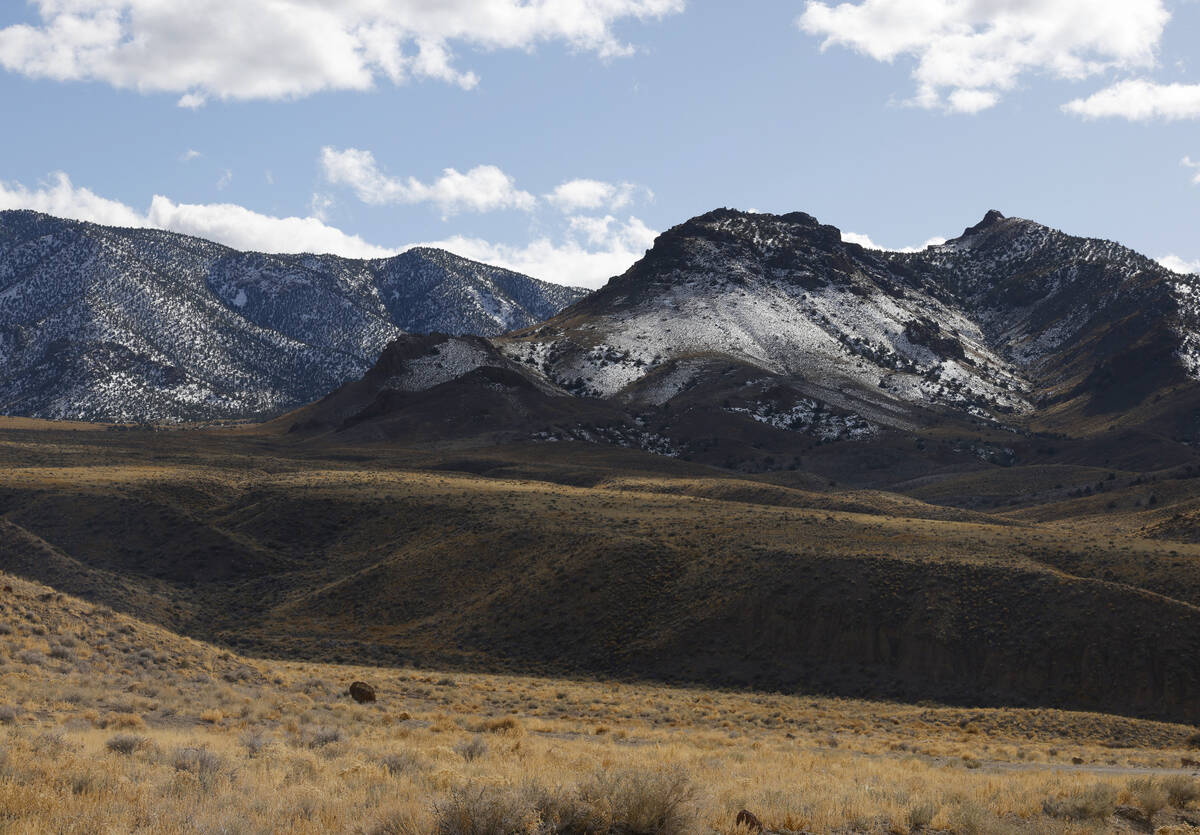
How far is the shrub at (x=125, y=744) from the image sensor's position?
14898 millimetres

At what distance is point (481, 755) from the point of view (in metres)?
17.2

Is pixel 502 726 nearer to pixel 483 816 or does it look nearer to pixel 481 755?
pixel 481 755

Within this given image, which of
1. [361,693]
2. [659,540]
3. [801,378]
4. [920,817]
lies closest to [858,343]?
[801,378]

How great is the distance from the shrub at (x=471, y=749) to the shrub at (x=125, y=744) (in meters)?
4.93

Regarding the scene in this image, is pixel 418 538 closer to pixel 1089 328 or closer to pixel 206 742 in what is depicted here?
pixel 206 742

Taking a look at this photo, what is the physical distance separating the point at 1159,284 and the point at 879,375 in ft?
209

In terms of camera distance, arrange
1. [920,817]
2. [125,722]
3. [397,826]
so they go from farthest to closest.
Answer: [125,722] → [920,817] → [397,826]

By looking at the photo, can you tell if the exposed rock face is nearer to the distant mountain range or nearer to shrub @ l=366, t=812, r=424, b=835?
shrub @ l=366, t=812, r=424, b=835

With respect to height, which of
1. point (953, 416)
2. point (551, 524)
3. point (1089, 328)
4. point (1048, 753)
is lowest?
point (1048, 753)

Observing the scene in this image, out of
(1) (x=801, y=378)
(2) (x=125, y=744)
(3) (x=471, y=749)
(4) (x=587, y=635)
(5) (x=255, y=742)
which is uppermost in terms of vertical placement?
(1) (x=801, y=378)

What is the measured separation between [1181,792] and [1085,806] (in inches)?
85.2

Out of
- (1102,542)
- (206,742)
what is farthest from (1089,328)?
(206,742)

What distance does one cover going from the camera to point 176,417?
7210 inches

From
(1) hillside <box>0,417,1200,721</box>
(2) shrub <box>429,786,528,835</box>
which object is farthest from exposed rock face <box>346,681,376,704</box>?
(2) shrub <box>429,786,528,835</box>
